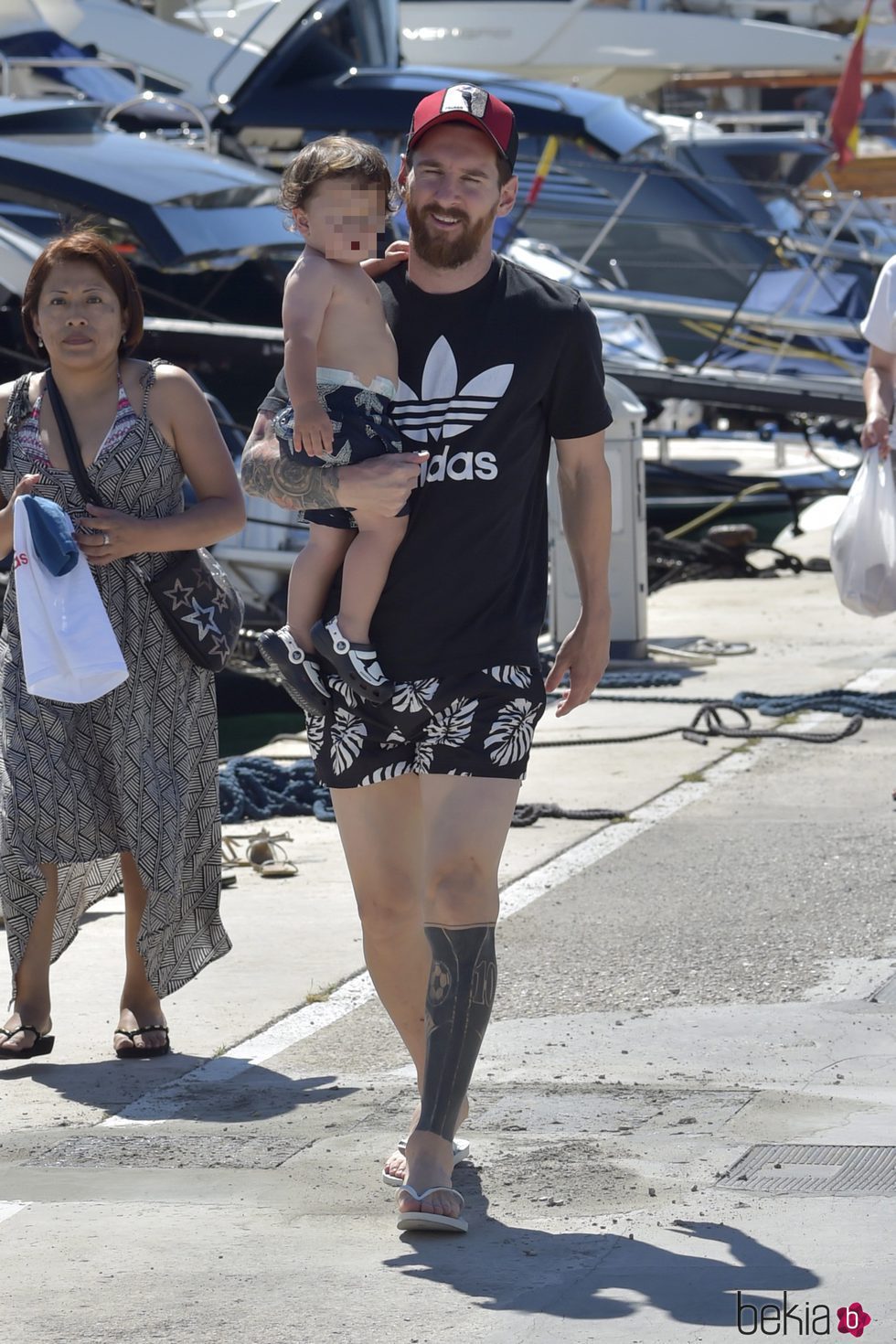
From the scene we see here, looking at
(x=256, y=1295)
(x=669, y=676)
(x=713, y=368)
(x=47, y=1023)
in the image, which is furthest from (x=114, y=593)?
(x=713, y=368)


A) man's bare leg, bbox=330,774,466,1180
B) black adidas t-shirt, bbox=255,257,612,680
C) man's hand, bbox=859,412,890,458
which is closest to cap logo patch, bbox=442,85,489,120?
black adidas t-shirt, bbox=255,257,612,680

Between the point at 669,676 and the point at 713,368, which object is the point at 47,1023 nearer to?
A: the point at 669,676

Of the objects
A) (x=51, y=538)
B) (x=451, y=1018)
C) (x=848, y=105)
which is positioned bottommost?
(x=451, y=1018)

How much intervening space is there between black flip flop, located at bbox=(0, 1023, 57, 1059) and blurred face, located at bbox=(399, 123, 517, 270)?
2144 mm

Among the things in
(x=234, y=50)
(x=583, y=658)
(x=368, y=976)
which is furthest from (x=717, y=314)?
(x=583, y=658)

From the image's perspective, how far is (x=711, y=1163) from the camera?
13.0 feet

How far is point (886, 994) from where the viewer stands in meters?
5.18

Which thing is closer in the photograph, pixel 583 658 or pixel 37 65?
pixel 583 658

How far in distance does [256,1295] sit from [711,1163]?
996 mm

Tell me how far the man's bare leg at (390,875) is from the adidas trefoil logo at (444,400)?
2.11 feet

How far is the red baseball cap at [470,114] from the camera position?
3801mm

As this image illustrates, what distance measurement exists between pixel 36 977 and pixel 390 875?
1.33m

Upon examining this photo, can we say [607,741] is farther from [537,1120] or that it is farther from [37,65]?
[37,65]

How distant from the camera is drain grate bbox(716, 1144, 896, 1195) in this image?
3.81 m
